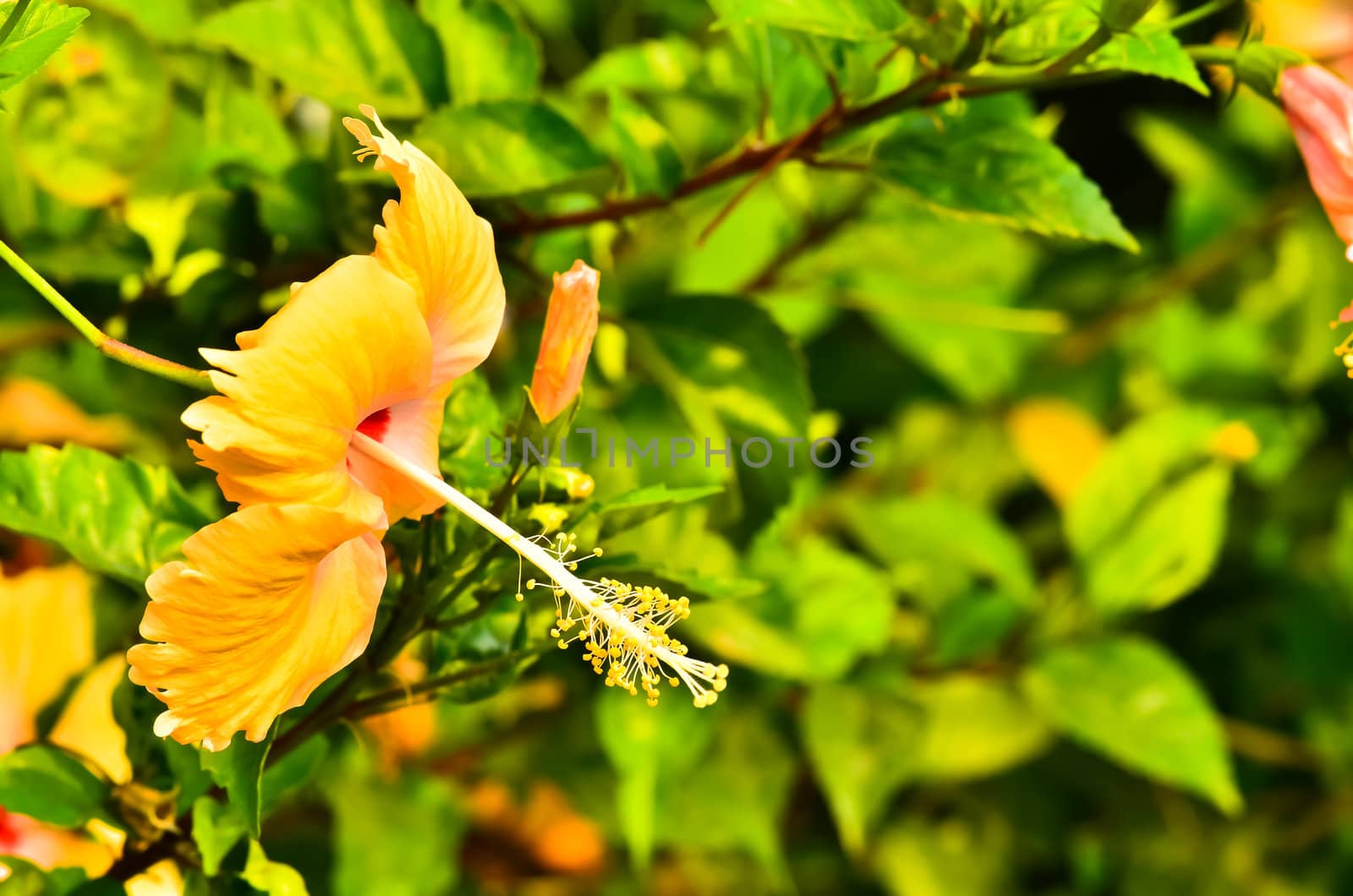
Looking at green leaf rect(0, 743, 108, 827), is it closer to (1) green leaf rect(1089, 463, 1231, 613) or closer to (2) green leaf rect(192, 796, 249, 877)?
(2) green leaf rect(192, 796, 249, 877)

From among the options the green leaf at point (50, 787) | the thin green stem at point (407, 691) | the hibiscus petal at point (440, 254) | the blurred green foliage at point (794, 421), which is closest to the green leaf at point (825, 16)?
the blurred green foliage at point (794, 421)

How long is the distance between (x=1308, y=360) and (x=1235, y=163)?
0.64 ft

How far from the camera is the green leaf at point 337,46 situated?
1.55 feet

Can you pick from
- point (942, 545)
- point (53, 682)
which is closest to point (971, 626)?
point (942, 545)

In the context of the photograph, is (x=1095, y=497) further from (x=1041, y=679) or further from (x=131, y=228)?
(x=131, y=228)

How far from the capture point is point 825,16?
375 millimetres

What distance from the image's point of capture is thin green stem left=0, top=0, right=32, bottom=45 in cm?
31

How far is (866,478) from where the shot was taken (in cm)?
87

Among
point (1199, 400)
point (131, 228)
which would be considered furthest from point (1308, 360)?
point (131, 228)

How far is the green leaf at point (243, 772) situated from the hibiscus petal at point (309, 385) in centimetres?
9

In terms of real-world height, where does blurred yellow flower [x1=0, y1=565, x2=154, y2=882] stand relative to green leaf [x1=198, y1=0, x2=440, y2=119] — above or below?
below

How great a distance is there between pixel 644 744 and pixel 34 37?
0.43m

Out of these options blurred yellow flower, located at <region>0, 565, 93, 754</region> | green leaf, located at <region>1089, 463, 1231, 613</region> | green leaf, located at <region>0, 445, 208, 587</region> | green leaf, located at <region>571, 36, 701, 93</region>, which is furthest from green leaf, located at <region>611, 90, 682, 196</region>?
green leaf, located at <region>1089, 463, 1231, 613</region>

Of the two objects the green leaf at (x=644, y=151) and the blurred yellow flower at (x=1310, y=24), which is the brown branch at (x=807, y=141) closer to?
the green leaf at (x=644, y=151)
